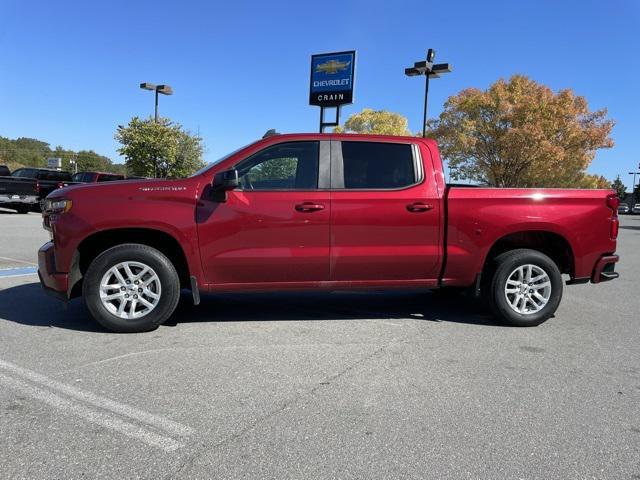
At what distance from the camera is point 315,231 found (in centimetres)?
505

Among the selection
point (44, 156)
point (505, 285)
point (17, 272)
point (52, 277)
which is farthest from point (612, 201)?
point (44, 156)

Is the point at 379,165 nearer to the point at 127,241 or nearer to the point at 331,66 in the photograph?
the point at 127,241

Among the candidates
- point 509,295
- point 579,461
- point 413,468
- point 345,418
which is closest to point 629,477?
point 579,461

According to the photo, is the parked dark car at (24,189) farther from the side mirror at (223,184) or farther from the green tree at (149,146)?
the side mirror at (223,184)

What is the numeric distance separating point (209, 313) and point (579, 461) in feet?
13.3

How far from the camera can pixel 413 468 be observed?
2.67 metres

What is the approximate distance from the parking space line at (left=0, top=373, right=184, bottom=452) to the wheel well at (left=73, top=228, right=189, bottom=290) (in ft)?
5.21

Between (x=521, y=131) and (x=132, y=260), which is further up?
(x=521, y=131)

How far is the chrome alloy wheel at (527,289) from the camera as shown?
550 centimetres

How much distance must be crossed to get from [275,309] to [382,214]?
5.95ft

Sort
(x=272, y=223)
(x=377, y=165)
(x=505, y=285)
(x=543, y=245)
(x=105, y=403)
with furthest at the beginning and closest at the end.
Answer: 1. (x=543, y=245)
2. (x=505, y=285)
3. (x=377, y=165)
4. (x=272, y=223)
5. (x=105, y=403)

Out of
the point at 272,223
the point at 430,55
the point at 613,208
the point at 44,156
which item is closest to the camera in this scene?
the point at 272,223

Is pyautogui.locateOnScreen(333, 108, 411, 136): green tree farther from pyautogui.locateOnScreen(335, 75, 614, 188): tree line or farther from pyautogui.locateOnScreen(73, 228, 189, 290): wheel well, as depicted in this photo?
pyautogui.locateOnScreen(73, 228, 189, 290): wheel well

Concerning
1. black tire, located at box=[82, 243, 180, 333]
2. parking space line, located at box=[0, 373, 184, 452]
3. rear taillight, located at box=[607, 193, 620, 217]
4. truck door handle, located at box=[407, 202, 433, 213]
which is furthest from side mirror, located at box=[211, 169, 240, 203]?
rear taillight, located at box=[607, 193, 620, 217]
